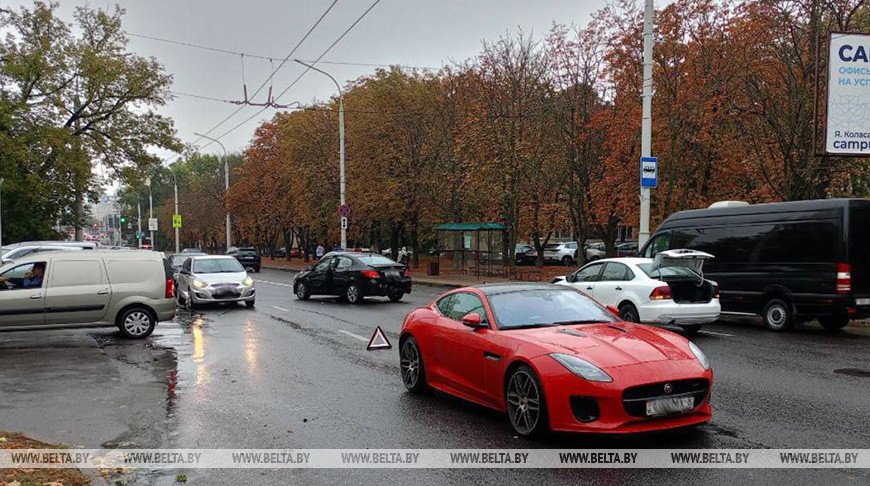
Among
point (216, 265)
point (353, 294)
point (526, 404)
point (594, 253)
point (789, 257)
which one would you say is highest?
point (789, 257)

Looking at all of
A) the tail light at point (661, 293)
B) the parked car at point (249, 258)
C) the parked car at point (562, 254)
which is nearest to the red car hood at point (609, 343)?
the tail light at point (661, 293)

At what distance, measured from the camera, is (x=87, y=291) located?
12875 mm

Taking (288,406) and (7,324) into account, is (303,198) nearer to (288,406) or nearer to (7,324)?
(7,324)

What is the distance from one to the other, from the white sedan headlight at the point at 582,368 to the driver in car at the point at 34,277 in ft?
34.7

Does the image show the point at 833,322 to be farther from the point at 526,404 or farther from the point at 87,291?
the point at 87,291

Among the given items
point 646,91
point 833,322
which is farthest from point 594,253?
point 833,322

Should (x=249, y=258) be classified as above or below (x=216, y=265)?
below

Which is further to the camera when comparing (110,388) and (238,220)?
(238,220)

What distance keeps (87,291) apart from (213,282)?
22.0 feet

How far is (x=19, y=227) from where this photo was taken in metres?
38.2

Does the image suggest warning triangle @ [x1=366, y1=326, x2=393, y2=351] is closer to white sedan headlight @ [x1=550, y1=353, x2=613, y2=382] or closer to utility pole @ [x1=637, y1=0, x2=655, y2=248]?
white sedan headlight @ [x1=550, y1=353, x2=613, y2=382]

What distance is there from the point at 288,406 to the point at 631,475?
3976mm

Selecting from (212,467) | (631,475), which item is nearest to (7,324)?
(212,467)

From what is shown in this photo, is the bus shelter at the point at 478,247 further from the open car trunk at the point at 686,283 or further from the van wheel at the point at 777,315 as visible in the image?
the open car trunk at the point at 686,283
